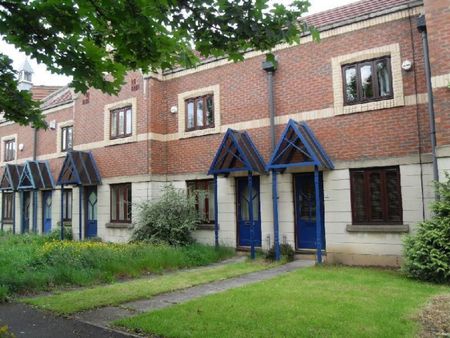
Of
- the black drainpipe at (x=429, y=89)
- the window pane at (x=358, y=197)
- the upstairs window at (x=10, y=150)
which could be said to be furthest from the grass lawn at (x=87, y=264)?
the upstairs window at (x=10, y=150)

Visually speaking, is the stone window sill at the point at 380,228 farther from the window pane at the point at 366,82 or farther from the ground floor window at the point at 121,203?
the ground floor window at the point at 121,203

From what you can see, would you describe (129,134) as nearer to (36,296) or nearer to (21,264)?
(21,264)

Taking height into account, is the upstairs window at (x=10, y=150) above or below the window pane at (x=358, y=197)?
above

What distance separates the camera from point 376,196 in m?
10.6

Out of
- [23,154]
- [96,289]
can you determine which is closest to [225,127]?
[96,289]

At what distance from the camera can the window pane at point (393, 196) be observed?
10.3 metres

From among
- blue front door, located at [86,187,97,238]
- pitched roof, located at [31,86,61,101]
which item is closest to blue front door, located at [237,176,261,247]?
blue front door, located at [86,187,97,238]

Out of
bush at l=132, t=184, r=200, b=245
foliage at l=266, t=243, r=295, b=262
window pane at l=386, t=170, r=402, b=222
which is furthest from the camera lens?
bush at l=132, t=184, r=200, b=245

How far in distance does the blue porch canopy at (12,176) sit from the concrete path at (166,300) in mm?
15025

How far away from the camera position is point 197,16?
16.3 ft

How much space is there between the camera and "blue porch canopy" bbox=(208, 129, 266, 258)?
1207cm

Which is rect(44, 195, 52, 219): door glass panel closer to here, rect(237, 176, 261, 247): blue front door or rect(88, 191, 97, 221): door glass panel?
rect(88, 191, 97, 221): door glass panel

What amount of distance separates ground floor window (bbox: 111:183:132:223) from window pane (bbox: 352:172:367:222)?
8.01m

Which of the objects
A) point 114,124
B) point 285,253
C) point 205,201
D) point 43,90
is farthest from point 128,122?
point 43,90
